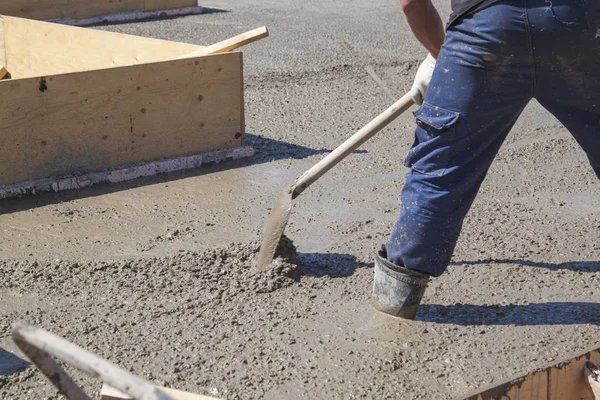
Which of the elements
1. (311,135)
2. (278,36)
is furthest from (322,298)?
(278,36)

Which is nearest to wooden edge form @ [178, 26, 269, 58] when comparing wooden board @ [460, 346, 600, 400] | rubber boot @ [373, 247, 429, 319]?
rubber boot @ [373, 247, 429, 319]

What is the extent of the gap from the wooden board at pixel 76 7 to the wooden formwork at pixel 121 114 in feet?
12.1

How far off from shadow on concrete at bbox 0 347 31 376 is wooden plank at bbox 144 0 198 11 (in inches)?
286

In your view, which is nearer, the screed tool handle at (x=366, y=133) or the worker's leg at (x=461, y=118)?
the worker's leg at (x=461, y=118)

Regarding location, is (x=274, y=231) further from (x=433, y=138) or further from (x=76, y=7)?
(x=76, y=7)

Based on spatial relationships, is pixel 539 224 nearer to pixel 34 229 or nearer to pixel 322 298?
pixel 322 298

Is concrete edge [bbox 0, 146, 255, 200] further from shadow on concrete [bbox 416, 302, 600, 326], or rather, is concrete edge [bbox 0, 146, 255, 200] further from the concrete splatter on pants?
the concrete splatter on pants

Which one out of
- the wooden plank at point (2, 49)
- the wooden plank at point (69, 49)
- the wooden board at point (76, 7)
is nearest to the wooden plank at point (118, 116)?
the wooden plank at point (69, 49)

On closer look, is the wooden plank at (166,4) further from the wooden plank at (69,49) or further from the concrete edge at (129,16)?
the wooden plank at (69,49)

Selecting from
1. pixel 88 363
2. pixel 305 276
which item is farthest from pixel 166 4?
pixel 88 363

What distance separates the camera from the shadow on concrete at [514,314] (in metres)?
3.28

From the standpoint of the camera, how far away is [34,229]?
4.19m

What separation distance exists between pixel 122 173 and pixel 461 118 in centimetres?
264

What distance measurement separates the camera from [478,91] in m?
2.79
